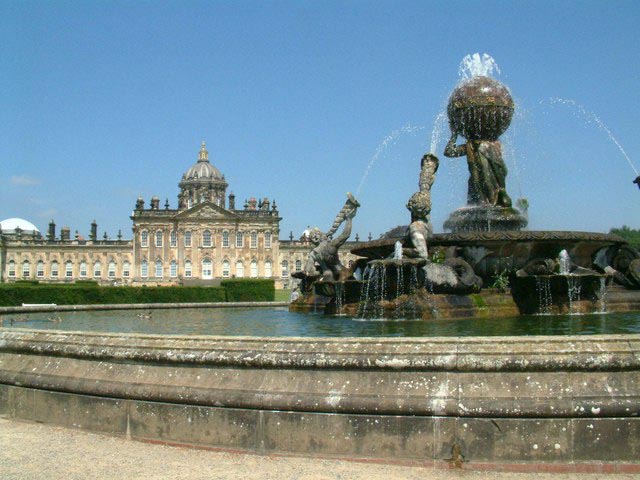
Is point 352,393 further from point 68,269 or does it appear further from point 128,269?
point 68,269

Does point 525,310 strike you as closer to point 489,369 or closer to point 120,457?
point 489,369

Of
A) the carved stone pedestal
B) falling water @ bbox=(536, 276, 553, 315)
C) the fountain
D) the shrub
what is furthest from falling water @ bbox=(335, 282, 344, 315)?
the shrub

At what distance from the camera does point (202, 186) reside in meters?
105

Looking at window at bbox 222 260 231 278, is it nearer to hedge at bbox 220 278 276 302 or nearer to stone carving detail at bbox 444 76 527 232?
hedge at bbox 220 278 276 302

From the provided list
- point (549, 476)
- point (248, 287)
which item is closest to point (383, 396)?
point (549, 476)

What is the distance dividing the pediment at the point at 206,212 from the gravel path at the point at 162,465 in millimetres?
89079

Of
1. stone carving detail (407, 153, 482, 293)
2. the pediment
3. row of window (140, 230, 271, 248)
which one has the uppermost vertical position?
the pediment

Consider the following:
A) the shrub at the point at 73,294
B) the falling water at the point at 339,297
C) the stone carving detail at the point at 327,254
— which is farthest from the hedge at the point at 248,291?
the falling water at the point at 339,297

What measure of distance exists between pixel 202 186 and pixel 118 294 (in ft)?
255

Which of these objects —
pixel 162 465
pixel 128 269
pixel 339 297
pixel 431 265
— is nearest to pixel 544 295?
pixel 431 265

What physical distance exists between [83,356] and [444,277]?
4.92m

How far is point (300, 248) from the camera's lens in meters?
95.5

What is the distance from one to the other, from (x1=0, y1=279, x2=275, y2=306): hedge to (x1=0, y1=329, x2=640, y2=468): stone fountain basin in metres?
22.2

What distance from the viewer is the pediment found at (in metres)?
93.0
